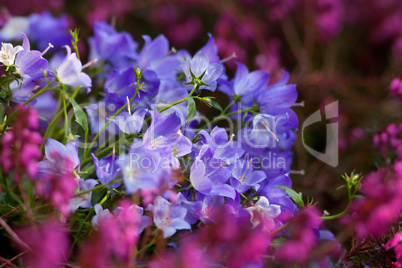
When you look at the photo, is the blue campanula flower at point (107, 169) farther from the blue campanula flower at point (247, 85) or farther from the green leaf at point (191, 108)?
the blue campanula flower at point (247, 85)

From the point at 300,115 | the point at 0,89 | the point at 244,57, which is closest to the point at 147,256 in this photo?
the point at 0,89

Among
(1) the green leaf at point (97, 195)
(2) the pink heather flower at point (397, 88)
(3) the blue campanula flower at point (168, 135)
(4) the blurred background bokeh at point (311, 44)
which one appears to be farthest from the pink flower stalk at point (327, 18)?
(1) the green leaf at point (97, 195)

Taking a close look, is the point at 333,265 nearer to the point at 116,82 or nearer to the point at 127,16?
the point at 116,82

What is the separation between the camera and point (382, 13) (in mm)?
1629

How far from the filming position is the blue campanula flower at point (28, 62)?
67 centimetres

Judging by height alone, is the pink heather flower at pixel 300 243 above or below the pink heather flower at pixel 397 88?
below

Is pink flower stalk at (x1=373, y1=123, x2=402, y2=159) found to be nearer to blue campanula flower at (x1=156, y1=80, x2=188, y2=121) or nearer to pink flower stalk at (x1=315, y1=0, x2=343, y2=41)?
blue campanula flower at (x1=156, y1=80, x2=188, y2=121)

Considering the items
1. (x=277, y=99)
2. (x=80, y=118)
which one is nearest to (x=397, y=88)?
(x=277, y=99)

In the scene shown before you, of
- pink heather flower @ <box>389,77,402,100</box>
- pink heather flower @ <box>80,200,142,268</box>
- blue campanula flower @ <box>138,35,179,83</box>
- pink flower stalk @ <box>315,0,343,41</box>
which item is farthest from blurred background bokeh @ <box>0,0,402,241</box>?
pink heather flower @ <box>80,200,142,268</box>

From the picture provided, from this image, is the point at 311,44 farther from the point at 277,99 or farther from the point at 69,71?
the point at 69,71

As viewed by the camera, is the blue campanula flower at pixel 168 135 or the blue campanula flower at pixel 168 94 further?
the blue campanula flower at pixel 168 94

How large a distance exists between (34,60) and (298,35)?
4.07ft

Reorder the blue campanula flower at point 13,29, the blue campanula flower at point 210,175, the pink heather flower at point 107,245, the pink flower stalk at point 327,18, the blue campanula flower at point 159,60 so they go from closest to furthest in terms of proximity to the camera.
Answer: the pink heather flower at point 107,245 < the blue campanula flower at point 210,175 < the blue campanula flower at point 159,60 < the blue campanula flower at point 13,29 < the pink flower stalk at point 327,18

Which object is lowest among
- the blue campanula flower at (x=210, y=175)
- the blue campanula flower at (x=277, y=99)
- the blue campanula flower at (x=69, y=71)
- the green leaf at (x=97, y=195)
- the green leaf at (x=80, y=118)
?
the green leaf at (x=97, y=195)
